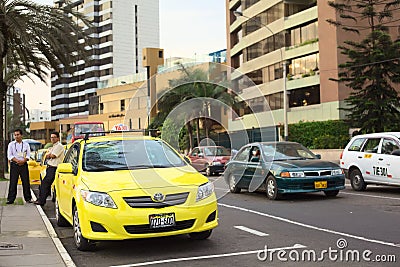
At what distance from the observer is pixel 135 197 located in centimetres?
725

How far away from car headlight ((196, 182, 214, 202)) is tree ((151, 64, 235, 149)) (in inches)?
394

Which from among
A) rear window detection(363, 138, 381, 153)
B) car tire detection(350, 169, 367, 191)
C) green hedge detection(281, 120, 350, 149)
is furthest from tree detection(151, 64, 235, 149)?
→ green hedge detection(281, 120, 350, 149)

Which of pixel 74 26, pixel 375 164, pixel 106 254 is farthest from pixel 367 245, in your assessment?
pixel 74 26

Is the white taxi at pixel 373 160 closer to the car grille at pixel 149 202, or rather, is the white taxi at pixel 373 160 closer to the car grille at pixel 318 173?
the car grille at pixel 318 173

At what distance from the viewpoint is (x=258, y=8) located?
5375cm

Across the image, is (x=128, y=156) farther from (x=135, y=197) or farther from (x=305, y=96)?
(x=305, y=96)

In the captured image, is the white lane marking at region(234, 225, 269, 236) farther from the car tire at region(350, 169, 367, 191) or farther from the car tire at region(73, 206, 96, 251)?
the car tire at region(350, 169, 367, 191)

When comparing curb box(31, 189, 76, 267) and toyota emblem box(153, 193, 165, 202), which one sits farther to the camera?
toyota emblem box(153, 193, 165, 202)

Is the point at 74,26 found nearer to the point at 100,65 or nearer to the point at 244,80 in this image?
the point at 244,80

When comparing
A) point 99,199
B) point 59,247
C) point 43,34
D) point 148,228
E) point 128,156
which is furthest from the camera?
point 43,34

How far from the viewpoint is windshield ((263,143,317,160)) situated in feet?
46.9

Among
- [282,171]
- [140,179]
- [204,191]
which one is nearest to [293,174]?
[282,171]

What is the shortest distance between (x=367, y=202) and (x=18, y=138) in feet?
27.4

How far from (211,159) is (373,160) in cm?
1225
